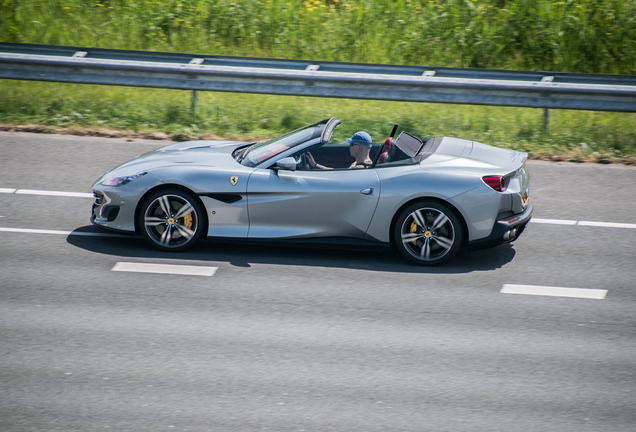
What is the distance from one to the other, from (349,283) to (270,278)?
715mm

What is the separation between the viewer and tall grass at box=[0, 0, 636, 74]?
13539 millimetres

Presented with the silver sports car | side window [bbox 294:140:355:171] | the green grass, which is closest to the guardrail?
the green grass

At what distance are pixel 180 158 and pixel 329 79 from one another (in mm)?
4088

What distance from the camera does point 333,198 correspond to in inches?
264

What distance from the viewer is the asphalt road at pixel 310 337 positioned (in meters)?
4.59

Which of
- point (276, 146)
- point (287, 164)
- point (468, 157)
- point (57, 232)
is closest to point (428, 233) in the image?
point (468, 157)

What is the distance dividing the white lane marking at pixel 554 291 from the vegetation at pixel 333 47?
4.19 metres

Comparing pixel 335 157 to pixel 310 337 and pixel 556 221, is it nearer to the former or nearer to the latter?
pixel 310 337

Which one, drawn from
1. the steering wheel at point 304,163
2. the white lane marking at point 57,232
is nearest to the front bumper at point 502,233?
the steering wheel at point 304,163

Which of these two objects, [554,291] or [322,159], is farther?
[322,159]

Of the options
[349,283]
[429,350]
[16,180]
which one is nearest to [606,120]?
[349,283]

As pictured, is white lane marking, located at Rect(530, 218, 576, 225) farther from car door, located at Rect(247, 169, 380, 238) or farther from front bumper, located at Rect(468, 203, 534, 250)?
car door, located at Rect(247, 169, 380, 238)

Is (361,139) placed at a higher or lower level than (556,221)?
higher

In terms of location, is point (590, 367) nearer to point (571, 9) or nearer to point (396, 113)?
point (396, 113)
